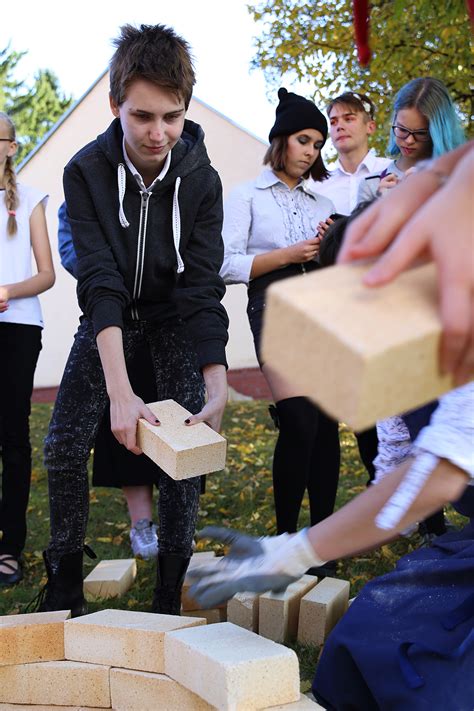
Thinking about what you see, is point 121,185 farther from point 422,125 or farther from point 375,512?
point 375,512

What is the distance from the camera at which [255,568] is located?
2.01 meters

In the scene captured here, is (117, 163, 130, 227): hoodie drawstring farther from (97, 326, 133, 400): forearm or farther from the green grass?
the green grass

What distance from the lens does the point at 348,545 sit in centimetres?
180

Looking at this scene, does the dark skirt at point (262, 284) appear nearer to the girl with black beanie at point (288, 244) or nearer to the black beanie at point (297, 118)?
the girl with black beanie at point (288, 244)

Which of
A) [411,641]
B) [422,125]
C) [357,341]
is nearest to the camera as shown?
[357,341]

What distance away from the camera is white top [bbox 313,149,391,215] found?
482cm

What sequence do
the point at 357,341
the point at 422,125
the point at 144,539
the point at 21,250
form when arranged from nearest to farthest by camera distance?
the point at 357,341 < the point at 422,125 < the point at 21,250 < the point at 144,539

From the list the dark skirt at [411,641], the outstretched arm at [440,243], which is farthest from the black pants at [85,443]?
the outstretched arm at [440,243]

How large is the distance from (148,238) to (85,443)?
0.79 metres

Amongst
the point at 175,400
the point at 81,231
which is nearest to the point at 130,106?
the point at 81,231

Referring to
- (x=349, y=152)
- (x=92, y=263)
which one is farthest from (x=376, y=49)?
(x=92, y=263)

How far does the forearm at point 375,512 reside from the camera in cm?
163

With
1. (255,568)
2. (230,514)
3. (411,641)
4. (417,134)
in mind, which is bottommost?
(230,514)

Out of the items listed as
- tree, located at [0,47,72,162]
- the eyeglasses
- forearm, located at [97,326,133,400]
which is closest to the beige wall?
the eyeglasses
